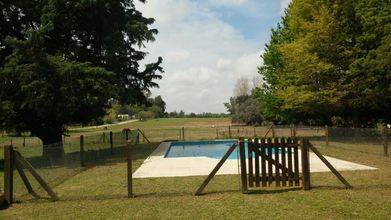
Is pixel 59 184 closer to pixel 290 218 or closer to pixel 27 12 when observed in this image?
pixel 290 218

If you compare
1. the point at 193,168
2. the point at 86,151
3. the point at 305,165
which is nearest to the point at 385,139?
the point at 193,168

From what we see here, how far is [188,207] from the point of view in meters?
8.43

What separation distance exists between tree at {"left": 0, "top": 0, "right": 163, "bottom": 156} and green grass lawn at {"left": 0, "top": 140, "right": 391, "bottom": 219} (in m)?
7.47

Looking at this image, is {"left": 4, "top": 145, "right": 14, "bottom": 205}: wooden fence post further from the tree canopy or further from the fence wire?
the tree canopy

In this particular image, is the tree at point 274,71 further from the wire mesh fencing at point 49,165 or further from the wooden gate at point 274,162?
the wooden gate at point 274,162

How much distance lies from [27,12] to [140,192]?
15452 mm

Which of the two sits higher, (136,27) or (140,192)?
(136,27)

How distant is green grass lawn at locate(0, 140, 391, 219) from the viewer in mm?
7738

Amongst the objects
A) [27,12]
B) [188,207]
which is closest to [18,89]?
[27,12]

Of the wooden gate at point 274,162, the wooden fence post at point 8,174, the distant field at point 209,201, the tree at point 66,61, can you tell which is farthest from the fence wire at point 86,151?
the wooden gate at point 274,162

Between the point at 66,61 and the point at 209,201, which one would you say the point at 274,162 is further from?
the point at 66,61

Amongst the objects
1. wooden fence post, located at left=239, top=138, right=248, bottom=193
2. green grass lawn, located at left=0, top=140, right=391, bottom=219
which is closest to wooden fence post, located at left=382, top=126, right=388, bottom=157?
green grass lawn, located at left=0, top=140, right=391, bottom=219

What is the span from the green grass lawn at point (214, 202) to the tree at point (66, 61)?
7.47 metres

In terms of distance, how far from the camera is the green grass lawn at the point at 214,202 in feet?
25.4
